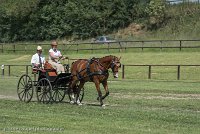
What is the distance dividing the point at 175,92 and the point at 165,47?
87.4ft

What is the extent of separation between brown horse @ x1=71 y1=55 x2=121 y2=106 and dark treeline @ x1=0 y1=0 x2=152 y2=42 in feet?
176

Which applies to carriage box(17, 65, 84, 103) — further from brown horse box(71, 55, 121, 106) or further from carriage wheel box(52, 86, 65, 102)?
brown horse box(71, 55, 121, 106)

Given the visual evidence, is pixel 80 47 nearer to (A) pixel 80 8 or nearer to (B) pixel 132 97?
(A) pixel 80 8

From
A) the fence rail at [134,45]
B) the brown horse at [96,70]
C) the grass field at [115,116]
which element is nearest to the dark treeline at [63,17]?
the fence rail at [134,45]

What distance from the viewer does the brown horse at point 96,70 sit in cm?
1695

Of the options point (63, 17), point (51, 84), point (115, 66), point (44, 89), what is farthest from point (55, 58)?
point (63, 17)

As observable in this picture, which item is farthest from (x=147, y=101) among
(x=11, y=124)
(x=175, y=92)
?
(x=11, y=124)

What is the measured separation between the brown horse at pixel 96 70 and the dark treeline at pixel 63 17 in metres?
53.6

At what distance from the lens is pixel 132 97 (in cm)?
2069

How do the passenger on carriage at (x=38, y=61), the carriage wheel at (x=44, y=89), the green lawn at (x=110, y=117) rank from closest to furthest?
the green lawn at (x=110, y=117), the carriage wheel at (x=44, y=89), the passenger on carriage at (x=38, y=61)

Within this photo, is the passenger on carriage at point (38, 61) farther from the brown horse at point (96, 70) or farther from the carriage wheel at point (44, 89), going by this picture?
the brown horse at point (96, 70)

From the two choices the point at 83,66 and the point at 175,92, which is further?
the point at 175,92

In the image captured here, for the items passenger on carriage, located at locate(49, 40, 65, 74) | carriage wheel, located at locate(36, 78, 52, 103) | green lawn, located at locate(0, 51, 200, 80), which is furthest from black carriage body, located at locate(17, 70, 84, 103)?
green lawn, located at locate(0, 51, 200, 80)

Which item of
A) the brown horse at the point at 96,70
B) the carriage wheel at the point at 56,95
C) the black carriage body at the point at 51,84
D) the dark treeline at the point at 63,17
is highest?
the dark treeline at the point at 63,17
